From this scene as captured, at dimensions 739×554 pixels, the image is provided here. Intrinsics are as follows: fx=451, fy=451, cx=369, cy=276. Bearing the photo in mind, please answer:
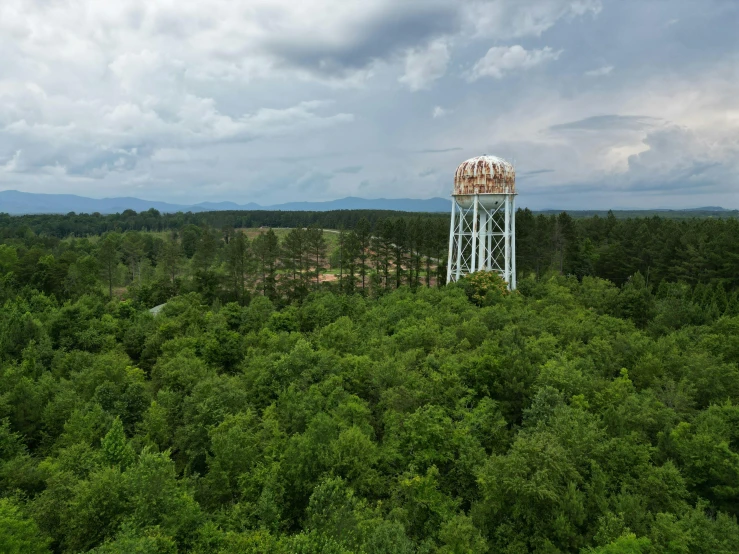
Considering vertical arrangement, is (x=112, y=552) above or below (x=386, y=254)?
below

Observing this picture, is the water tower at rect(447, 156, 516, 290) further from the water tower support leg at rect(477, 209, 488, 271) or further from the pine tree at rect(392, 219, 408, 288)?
the pine tree at rect(392, 219, 408, 288)

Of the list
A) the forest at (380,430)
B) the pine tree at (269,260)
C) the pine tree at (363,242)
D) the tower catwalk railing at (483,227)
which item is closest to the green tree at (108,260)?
the pine tree at (269,260)

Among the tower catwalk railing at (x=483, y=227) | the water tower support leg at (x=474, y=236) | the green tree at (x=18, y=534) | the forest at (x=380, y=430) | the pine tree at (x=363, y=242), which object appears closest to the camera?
the green tree at (x=18, y=534)

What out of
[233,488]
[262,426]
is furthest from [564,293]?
[233,488]

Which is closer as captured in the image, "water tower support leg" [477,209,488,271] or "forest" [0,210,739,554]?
"forest" [0,210,739,554]

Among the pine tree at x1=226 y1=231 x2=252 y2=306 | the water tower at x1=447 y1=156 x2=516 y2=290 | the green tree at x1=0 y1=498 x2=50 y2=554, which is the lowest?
the green tree at x1=0 y1=498 x2=50 y2=554

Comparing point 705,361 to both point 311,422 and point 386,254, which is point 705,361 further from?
point 386,254

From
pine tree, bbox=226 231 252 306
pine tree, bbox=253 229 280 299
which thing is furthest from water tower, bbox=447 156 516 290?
pine tree, bbox=226 231 252 306

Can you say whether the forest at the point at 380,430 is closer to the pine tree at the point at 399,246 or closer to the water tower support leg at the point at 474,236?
the water tower support leg at the point at 474,236
